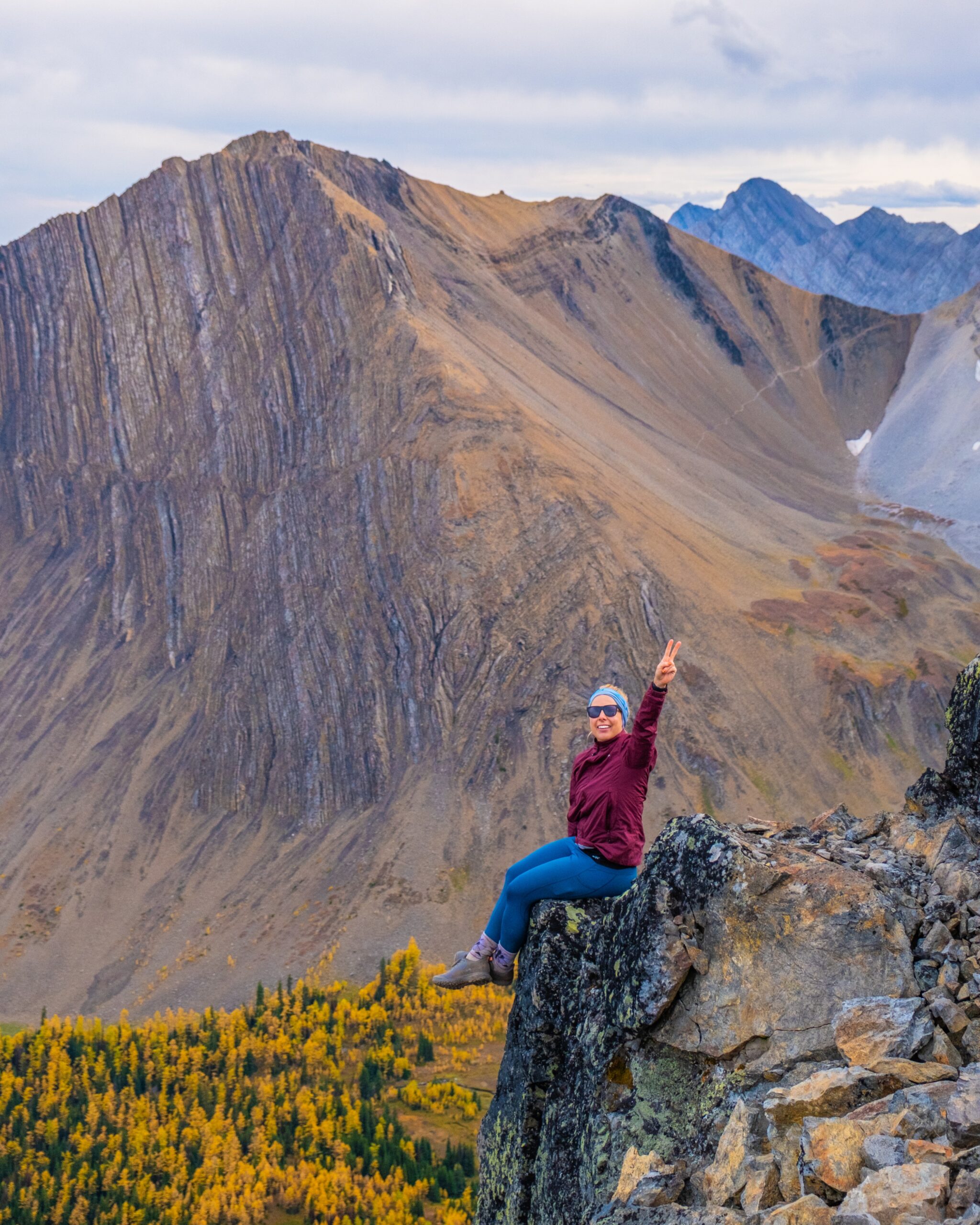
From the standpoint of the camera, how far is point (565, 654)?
234 ft

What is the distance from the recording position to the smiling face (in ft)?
38.8

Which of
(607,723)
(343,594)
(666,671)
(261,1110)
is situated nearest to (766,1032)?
(666,671)

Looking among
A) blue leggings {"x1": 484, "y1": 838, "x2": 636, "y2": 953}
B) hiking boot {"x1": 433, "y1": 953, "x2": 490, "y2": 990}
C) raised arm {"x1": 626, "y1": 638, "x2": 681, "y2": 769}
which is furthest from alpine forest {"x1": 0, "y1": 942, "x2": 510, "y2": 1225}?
raised arm {"x1": 626, "y1": 638, "x2": 681, "y2": 769}

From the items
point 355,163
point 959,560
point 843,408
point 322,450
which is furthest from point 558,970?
point 843,408

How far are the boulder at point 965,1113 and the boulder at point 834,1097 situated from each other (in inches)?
23.6

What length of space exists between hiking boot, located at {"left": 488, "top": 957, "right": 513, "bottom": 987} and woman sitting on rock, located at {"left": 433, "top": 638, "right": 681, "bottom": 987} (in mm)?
10

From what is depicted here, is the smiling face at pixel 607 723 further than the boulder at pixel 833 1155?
Yes

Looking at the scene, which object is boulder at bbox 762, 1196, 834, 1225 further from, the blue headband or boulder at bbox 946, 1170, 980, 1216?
the blue headband

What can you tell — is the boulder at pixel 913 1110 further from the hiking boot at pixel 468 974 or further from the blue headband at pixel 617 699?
the hiking boot at pixel 468 974

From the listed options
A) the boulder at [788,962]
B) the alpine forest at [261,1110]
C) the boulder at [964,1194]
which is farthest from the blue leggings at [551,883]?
the alpine forest at [261,1110]

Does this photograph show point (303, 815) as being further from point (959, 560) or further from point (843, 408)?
point (843, 408)

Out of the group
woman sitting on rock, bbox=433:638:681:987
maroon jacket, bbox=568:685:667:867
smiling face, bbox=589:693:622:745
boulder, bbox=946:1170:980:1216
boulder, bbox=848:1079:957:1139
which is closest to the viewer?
boulder, bbox=946:1170:980:1216

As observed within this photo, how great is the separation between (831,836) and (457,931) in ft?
176

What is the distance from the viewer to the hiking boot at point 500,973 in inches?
492
